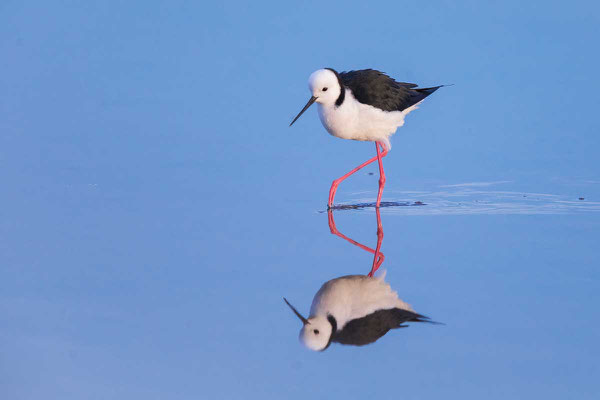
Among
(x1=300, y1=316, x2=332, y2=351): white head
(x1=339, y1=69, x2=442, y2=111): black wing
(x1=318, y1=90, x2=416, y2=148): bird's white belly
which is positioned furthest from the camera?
(x1=339, y1=69, x2=442, y2=111): black wing

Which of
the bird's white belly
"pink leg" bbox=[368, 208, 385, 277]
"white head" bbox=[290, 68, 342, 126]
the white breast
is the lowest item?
the white breast

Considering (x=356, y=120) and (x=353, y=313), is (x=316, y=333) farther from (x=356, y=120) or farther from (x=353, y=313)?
(x=356, y=120)

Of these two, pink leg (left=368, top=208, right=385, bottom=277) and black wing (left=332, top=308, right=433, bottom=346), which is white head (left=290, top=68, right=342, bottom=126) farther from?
black wing (left=332, top=308, right=433, bottom=346)

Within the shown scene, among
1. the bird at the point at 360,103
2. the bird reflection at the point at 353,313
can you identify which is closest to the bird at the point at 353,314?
the bird reflection at the point at 353,313

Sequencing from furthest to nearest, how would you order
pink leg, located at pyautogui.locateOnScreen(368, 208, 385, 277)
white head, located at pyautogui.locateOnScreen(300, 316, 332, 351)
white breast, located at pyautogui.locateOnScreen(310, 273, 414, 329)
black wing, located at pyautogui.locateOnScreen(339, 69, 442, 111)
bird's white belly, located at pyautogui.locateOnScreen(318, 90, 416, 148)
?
black wing, located at pyautogui.locateOnScreen(339, 69, 442, 111), bird's white belly, located at pyautogui.locateOnScreen(318, 90, 416, 148), pink leg, located at pyautogui.locateOnScreen(368, 208, 385, 277), white breast, located at pyautogui.locateOnScreen(310, 273, 414, 329), white head, located at pyautogui.locateOnScreen(300, 316, 332, 351)

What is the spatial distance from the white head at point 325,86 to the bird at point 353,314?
6.34ft

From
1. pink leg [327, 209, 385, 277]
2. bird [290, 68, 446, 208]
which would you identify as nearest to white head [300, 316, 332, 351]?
pink leg [327, 209, 385, 277]

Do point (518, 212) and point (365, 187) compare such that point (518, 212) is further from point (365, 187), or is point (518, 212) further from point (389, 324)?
point (389, 324)

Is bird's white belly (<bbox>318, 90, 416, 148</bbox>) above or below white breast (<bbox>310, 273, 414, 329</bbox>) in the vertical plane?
above

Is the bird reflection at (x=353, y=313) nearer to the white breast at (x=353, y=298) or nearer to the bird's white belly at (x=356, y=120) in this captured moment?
the white breast at (x=353, y=298)

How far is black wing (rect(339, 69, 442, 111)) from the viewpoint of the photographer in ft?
23.1

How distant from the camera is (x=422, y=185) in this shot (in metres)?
7.53

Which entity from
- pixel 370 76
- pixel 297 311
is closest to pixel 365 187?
pixel 370 76

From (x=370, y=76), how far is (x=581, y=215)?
193cm
